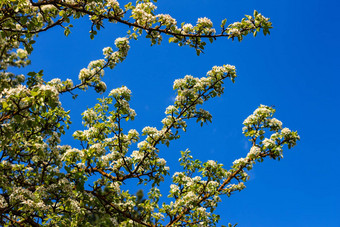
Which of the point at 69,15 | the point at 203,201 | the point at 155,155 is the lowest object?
the point at 203,201

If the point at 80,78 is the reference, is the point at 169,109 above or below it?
below

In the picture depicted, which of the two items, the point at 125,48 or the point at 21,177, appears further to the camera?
the point at 125,48

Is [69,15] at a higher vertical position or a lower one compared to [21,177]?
higher

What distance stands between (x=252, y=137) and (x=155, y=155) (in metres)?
4.37

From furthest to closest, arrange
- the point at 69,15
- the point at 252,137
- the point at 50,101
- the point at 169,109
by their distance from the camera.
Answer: the point at 252,137 < the point at 169,109 < the point at 69,15 < the point at 50,101

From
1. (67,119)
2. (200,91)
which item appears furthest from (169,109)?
(67,119)

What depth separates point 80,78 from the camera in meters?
9.87

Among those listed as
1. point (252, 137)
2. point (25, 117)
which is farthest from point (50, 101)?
point (252, 137)

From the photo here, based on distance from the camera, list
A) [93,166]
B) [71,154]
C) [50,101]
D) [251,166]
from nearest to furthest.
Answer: [50,101] → [71,154] → [93,166] → [251,166]

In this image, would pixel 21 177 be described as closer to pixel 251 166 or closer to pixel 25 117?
pixel 25 117

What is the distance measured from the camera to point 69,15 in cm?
754

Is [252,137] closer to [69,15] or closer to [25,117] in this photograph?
[69,15]

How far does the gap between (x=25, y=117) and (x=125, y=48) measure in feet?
16.1

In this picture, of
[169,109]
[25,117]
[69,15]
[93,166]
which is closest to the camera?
[25,117]
